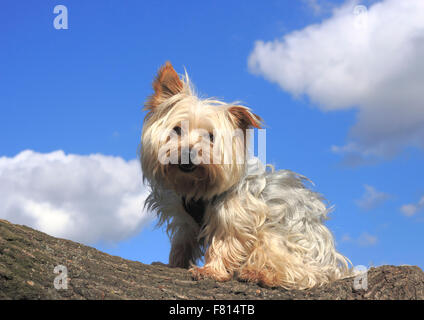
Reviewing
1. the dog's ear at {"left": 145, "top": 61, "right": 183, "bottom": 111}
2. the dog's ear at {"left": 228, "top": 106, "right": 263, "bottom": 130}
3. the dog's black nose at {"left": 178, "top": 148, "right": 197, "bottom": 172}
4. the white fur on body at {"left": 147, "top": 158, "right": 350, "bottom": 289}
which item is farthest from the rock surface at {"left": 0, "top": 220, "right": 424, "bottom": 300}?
the dog's ear at {"left": 145, "top": 61, "right": 183, "bottom": 111}

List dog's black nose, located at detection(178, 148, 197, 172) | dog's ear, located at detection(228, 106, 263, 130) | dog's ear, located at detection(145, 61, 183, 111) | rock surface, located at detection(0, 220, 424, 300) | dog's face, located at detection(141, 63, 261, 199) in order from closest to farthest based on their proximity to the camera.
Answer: rock surface, located at detection(0, 220, 424, 300), dog's black nose, located at detection(178, 148, 197, 172), dog's face, located at detection(141, 63, 261, 199), dog's ear, located at detection(228, 106, 263, 130), dog's ear, located at detection(145, 61, 183, 111)

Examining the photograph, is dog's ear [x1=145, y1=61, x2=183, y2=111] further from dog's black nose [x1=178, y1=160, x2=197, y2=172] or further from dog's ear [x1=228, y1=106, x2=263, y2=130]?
dog's black nose [x1=178, y1=160, x2=197, y2=172]

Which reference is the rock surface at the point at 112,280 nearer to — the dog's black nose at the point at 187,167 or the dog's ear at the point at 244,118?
the dog's black nose at the point at 187,167

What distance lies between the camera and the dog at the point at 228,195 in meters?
6.44

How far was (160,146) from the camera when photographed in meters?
6.50

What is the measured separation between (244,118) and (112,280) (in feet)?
10.00

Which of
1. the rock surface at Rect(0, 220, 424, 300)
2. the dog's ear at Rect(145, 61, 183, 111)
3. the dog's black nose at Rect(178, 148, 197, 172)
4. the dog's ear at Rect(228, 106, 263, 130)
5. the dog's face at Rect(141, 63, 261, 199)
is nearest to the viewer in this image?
the rock surface at Rect(0, 220, 424, 300)

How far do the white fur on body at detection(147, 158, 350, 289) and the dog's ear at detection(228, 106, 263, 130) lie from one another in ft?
2.69

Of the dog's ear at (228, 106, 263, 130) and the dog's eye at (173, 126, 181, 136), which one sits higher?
the dog's ear at (228, 106, 263, 130)

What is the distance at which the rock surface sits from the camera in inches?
187

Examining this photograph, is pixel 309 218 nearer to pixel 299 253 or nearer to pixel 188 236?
pixel 299 253

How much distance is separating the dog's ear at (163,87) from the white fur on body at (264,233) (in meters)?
1.44

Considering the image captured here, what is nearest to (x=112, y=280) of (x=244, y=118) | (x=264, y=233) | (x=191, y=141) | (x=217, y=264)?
(x=217, y=264)
